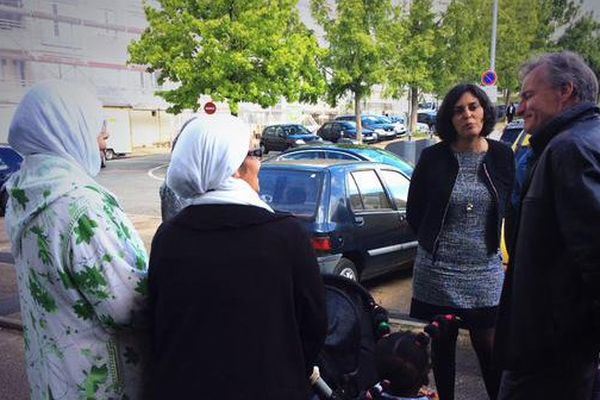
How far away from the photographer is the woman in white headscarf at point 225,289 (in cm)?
165

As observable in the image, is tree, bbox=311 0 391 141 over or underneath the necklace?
over

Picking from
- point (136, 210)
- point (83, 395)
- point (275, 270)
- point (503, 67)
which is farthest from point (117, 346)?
point (503, 67)

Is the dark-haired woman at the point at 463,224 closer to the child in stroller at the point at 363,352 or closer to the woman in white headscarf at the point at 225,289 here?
the child in stroller at the point at 363,352

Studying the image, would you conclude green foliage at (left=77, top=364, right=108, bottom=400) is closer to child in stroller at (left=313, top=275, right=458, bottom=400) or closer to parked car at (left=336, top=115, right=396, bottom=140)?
child in stroller at (left=313, top=275, right=458, bottom=400)

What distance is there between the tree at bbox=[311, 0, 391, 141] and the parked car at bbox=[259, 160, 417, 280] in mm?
18900

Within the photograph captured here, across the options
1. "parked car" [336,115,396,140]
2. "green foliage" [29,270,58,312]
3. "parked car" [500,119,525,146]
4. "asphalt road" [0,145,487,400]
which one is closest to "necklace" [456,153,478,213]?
"asphalt road" [0,145,487,400]

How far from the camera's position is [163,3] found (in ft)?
78.3

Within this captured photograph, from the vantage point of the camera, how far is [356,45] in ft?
79.9

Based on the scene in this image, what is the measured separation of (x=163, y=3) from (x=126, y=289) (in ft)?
79.6

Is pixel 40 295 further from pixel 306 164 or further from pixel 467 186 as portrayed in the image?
pixel 306 164

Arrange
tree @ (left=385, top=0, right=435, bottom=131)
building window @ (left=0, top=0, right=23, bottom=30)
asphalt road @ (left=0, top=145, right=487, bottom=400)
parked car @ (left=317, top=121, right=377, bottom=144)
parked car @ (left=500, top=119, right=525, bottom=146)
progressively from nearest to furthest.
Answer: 1. asphalt road @ (left=0, top=145, right=487, bottom=400)
2. parked car @ (left=500, top=119, right=525, bottom=146)
3. tree @ (left=385, top=0, right=435, bottom=131)
4. building window @ (left=0, top=0, right=23, bottom=30)
5. parked car @ (left=317, top=121, right=377, bottom=144)

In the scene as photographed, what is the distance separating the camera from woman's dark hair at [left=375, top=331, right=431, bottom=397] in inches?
94.2

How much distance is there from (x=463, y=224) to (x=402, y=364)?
99cm

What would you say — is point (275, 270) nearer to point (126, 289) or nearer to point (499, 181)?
point (126, 289)
